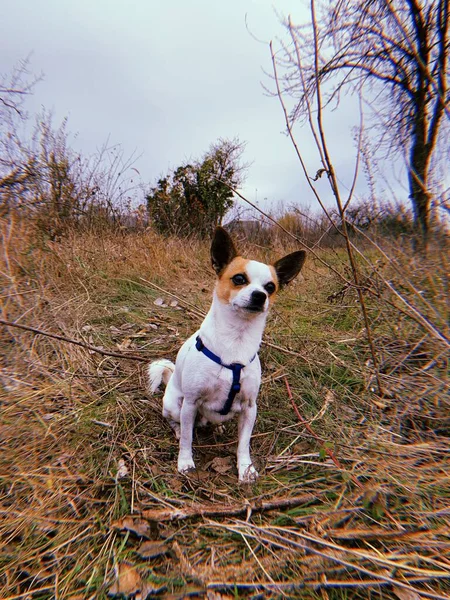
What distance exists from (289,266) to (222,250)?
52 cm

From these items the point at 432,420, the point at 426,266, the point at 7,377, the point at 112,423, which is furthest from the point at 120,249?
the point at 432,420

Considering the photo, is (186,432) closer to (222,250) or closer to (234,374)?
(234,374)

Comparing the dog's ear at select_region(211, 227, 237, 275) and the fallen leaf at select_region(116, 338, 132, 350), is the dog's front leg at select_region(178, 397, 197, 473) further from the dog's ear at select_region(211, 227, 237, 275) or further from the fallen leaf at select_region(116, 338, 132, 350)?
the fallen leaf at select_region(116, 338, 132, 350)

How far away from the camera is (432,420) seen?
2025mm

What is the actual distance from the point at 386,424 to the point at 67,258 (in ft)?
13.3

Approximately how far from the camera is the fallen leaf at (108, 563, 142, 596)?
1098mm

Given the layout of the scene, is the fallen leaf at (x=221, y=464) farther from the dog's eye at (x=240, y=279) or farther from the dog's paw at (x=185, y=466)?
the dog's eye at (x=240, y=279)

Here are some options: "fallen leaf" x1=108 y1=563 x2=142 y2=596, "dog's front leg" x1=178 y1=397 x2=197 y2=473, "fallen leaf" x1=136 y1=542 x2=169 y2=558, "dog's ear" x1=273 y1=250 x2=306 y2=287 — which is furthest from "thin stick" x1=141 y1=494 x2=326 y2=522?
"dog's ear" x1=273 y1=250 x2=306 y2=287

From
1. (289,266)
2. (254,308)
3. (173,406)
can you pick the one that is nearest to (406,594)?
(254,308)

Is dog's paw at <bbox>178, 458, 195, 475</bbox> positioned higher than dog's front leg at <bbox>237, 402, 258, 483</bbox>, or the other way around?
dog's front leg at <bbox>237, 402, 258, 483</bbox>

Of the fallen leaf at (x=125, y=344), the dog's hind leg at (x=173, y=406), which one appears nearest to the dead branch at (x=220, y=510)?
the dog's hind leg at (x=173, y=406)

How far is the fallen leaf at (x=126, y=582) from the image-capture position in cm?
110

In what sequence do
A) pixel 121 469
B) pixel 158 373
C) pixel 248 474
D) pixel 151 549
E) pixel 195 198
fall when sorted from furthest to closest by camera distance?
pixel 195 198 → pixel 158 373 → pixel 248 474 → pixel 121 469 → pixel 151 549

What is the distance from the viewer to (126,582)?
113cm
